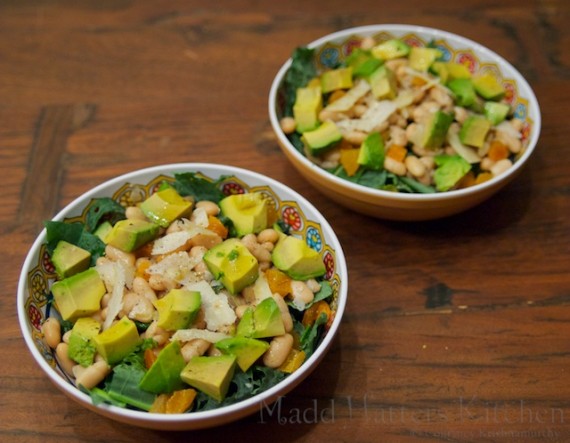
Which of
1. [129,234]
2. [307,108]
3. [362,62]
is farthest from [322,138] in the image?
[129,234]

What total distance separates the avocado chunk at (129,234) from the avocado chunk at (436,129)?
2.35 ft

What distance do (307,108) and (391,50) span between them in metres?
0.36

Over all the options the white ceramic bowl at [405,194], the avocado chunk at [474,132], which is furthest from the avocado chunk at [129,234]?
the avocado chunk at [474,132]

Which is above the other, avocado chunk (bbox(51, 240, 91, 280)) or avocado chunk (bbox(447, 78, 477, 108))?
avocado chunk (bbox(447, 78, 477, 108))

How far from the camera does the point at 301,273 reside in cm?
130

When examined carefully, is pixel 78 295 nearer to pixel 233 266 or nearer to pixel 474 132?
pixel 233 266

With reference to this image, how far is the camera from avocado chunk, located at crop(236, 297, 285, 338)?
1.17 m

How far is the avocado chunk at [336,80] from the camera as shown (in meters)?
1.72

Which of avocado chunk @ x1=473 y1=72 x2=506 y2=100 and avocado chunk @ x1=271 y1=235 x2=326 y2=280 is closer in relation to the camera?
avocado chunk @ x1=271 y1=235 x2=326 y2=280

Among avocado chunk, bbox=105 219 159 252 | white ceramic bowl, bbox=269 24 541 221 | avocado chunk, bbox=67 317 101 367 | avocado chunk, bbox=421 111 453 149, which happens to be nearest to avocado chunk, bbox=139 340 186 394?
avocado chunk, bbox=67 317 101 367

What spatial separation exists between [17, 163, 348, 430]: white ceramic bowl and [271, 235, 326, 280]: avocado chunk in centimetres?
4

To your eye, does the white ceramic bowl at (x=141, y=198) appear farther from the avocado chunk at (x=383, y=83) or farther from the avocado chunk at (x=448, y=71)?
the avocado chunk at (x=448, y=71)

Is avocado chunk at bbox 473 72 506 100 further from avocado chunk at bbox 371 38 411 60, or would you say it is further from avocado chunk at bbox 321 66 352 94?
avocado chunk at bbox 321 66 352 94

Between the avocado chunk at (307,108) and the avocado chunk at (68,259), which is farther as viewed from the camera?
the avocado chunk at (307,108)
